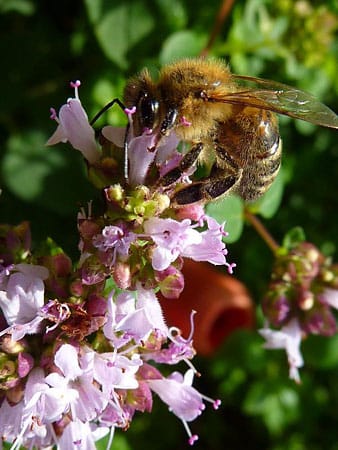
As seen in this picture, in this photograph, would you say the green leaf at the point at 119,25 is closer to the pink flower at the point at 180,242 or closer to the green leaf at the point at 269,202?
the green leaf at the point at 269,202

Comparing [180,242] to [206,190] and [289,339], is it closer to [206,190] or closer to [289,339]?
[206,190]

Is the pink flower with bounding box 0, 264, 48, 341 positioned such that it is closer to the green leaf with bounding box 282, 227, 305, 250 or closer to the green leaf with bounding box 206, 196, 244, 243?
the green leaf with bounding box 206, 196, 244, 243

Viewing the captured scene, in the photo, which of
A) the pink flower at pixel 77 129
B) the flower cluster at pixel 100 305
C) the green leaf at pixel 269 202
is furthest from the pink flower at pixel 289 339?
the pink flower at pixel 77 129

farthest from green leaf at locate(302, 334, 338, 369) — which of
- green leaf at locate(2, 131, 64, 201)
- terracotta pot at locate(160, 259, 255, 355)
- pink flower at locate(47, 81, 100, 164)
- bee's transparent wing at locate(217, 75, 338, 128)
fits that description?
pink flower at locate(47, 81, 100, 164)

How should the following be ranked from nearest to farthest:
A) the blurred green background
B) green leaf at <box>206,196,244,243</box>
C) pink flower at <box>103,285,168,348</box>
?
pink flower at <box>103,285,168,348</box> → green leaf at <box>206,196,244,243</box> → the blurred green background

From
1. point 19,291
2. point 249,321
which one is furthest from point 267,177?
point 249,321

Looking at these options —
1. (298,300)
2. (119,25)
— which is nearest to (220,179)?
(298,300)
